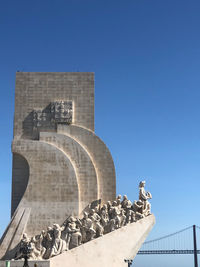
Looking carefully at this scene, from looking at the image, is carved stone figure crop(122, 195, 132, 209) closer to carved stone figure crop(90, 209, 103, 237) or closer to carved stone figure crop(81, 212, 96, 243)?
carved stone figure crop(90, 209, 103, 237)

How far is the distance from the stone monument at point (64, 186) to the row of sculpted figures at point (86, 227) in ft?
0.12

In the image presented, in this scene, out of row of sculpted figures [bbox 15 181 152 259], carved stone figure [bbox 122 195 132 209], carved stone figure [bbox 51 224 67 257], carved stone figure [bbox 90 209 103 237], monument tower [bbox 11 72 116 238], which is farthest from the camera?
monument tower [bbox 11 72 116 238]

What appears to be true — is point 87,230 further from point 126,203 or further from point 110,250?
point 126,203

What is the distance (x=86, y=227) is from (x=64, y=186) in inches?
91.7

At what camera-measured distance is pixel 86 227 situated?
1602cm

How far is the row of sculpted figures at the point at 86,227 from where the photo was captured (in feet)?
50.5

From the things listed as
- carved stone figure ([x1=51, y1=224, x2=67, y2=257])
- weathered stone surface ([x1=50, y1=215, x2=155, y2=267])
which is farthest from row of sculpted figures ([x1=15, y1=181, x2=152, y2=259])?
weathered stone surface ([x1=50, y1=215, x2=155, y2=267])

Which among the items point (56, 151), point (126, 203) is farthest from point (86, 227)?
point (56, 151)

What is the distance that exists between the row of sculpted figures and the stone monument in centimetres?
4

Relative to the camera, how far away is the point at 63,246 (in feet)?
50.4

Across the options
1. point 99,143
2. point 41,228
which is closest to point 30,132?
point 99,143

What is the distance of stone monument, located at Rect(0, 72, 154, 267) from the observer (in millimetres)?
15828

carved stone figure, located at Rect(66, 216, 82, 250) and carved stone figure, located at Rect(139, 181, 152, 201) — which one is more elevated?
carved stone figure, located at Rect(139, 181, 152, 201)

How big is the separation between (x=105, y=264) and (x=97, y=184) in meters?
3.56
